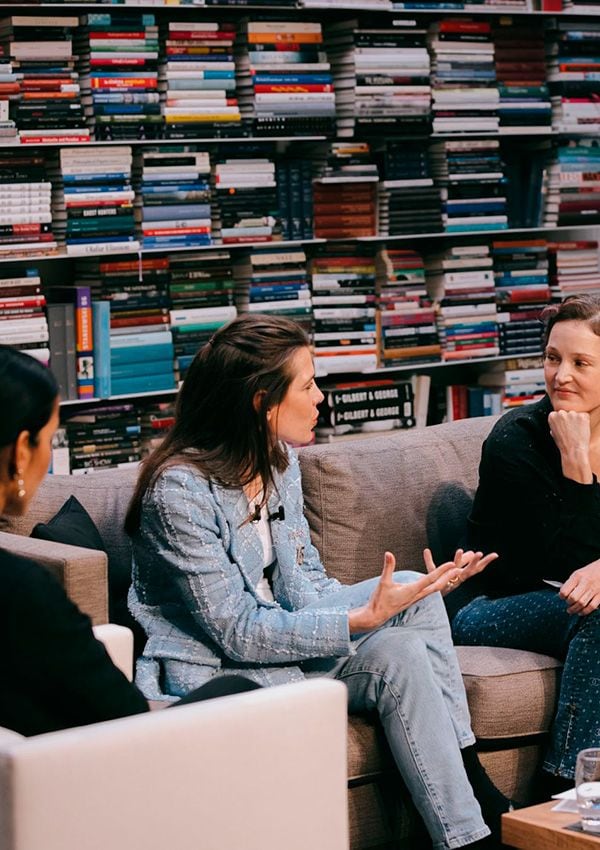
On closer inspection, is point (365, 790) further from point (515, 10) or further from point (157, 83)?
point (515, 10)

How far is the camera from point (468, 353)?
5.46 meters

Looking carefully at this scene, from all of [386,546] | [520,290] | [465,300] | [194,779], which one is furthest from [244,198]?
[194,779]

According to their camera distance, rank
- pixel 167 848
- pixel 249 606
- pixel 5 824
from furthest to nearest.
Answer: pixel 249 606 → pixel 167 848 → pixel 5 824

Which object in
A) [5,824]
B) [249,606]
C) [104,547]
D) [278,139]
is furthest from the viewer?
[278,139]

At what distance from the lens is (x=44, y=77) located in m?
4.53

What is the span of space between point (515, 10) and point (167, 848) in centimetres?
407

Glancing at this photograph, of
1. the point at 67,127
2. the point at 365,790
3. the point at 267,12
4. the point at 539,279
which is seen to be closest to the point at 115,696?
the point at 365,790

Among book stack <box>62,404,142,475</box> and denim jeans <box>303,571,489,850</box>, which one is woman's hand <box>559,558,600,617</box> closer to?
denim jeans <box>303,571,489,850</box>

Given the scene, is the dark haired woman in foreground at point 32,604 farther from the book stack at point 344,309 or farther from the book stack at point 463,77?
the book stack at point 463,77

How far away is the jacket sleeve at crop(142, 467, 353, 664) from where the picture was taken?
8.19 feet

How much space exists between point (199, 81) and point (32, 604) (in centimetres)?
326

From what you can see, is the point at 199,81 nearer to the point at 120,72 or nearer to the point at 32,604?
the point at 120,72

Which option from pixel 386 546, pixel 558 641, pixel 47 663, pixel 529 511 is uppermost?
pixel 47 663

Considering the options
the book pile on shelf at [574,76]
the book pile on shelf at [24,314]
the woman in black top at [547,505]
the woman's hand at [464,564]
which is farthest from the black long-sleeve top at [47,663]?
the book pile on shelf at [574,76]
